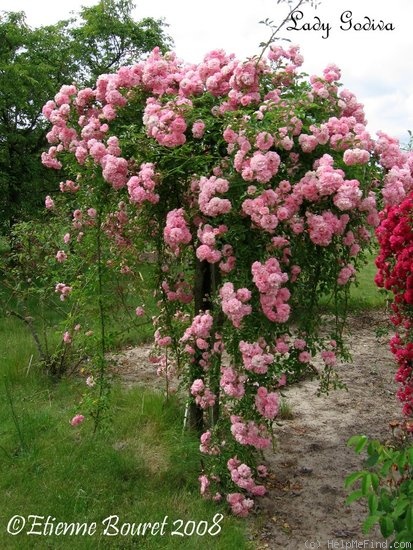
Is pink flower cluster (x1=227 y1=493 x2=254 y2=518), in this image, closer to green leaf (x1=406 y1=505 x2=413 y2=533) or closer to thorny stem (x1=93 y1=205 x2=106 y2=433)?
thorny stem (x1=93 y1=205 x2=106 y2=433)

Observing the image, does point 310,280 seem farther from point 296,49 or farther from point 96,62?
point 96,62

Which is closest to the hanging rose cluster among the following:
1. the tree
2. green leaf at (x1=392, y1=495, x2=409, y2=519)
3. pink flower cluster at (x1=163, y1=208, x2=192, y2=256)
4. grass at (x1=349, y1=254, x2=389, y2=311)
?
pink flower cluster at (x1=163, y1=208, x2=192, y2=256)

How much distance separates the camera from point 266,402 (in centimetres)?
303

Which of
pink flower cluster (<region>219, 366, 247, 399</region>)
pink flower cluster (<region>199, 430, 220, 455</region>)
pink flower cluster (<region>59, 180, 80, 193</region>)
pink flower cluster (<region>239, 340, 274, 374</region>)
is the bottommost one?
pink flower cluster (<region>199, 430, 220, 455</region>)

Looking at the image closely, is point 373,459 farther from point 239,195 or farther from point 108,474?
point 108,474

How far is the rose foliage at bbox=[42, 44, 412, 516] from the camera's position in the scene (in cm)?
295

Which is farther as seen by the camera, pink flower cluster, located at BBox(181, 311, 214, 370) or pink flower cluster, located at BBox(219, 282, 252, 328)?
pink flower cluster, located at BBox(181, 311, 214, 370)

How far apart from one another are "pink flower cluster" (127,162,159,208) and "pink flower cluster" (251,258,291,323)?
81 centimetres

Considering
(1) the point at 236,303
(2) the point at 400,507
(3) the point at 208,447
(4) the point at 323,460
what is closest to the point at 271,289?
(1) the point at 236,303

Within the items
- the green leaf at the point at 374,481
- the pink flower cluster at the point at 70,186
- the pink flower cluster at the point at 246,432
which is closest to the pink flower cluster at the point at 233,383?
the pink flower cluster at the point at 246,432

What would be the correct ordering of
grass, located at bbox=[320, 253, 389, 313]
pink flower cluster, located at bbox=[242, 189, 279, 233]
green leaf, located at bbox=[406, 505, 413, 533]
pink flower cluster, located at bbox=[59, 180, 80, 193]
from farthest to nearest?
1. grass, located at bbox=[320, 253, 389, 313]
2. pink flower cluster, located at bbox=[59, 180, 80, 193]
3. pink flower cluster, located at bbox=[242, 189, 279, 233]
4. green leaf, located at bbox=[406, 505, 413, 533]

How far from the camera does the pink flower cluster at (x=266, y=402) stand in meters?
3.01

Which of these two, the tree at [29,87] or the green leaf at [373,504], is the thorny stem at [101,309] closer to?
the green leaf at [373,504]

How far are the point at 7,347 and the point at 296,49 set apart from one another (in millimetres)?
4178
